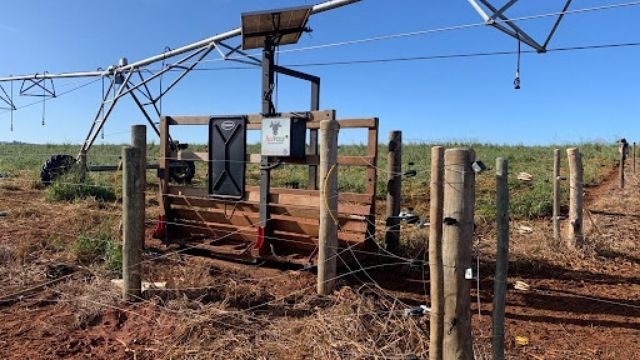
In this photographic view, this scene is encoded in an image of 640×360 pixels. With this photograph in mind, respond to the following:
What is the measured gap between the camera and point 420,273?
21.7 feet

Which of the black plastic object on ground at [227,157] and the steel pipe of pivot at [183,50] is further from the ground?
the steel pipe of pivot at [183,50]

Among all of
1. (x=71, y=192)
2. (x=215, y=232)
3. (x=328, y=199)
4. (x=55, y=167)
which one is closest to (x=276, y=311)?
(x=328, y=199)

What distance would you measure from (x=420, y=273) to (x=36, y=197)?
1033 centimetres

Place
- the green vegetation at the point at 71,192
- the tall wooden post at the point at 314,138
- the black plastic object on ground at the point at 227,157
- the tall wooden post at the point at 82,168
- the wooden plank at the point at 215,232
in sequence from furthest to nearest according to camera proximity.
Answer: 1. the tall wooden post at the point at 82,168
2. the green vegetation at the point at 71,192
3. the tall wooden post at the point at 314,138
4. the wooden plank at the point at 215,232
5. the black plastic object on ground at the point at 227,157

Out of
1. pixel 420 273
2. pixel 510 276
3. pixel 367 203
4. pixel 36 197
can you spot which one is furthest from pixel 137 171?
pixel 36 197

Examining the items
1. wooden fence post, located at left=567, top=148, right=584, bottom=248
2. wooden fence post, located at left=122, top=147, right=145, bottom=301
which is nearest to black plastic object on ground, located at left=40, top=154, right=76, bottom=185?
wooden fence post, located at left=122, top=147, right=145, bottom=301

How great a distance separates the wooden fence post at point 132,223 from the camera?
5.14 meters

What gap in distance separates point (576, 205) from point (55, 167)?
13.3 metres

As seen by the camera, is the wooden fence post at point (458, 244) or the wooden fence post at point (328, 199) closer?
the wooden fence post at point (458, 244)

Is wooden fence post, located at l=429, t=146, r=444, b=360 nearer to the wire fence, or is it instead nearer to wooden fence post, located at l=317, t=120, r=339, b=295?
the wire fence

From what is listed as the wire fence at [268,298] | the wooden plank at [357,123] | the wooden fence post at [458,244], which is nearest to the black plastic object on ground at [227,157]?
the wire fence at [268,298]

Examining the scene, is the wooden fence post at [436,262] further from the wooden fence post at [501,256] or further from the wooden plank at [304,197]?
the wooden plank at [304,197]

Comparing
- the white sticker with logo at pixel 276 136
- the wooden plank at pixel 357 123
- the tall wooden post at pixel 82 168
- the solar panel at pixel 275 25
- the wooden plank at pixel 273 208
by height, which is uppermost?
the solar panel at pixel 275 25

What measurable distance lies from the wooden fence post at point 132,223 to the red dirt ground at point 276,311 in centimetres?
19
